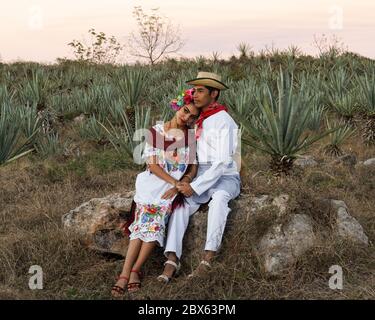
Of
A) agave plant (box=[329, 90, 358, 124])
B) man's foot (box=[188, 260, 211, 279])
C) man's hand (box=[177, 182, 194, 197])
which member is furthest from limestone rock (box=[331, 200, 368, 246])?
agave plant (box=[329, 90, 358, 124])

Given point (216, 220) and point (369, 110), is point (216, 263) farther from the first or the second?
point (369, 110)

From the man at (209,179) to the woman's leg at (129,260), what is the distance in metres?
0.24

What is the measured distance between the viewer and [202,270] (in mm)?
4762

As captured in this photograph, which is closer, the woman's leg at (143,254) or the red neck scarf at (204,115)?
the woman's leg at (143,254)

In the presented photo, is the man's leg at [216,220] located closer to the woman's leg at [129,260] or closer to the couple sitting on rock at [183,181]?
the couple sitting on rock at [183,181]

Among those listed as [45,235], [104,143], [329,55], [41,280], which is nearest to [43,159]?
[104,143]

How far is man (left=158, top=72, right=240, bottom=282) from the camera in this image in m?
4.91

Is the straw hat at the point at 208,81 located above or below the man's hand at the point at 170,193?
above

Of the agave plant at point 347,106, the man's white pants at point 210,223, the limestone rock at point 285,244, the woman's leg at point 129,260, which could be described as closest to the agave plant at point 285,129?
the limestone rock at point 285,244

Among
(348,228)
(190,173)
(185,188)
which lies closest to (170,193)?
(185,188)

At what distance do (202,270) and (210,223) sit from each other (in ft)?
1.29

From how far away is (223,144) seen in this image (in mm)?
5102

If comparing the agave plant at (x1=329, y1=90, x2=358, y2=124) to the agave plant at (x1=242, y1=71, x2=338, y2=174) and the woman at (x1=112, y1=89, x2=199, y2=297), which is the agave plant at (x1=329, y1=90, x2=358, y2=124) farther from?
the woman at (x1=112, y1=89, x2=199, y2=297)

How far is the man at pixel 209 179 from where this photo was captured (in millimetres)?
4910
